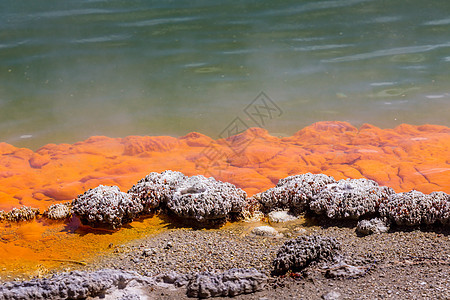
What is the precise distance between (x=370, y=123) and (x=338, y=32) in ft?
9.05

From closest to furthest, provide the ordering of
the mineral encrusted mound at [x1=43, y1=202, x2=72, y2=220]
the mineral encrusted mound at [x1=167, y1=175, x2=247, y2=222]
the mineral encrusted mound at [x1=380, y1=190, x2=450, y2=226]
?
the mineral encrusted mound at [x1=380, y1=190, x2=450, y2=226] → the mineral encrusted mound at [x1=167, y1=175, x2=247, y2=222] → the mineral encrusted mound at [x1=43, y1=202, x2=72, y2=220]

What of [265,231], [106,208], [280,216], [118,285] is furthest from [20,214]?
[280,216]

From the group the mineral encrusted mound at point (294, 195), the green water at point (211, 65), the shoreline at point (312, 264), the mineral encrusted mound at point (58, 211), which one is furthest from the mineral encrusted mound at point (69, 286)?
the green water at point (211, 65)

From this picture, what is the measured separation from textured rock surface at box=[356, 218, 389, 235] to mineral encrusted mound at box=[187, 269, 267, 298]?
110cm

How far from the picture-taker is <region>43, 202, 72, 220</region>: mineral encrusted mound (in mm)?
4984

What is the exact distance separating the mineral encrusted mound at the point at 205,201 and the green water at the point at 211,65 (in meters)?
3.40

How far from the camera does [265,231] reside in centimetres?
440

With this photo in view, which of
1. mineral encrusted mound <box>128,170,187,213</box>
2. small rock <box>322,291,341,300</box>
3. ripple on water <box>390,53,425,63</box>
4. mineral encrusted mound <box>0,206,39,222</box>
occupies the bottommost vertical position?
small rock <box>322,291,341,300</box>

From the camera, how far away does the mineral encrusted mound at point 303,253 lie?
3.74m

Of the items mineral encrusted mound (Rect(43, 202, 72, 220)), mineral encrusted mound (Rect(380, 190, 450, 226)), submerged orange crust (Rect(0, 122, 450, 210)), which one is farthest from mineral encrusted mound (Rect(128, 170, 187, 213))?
mineral encrusted mound (Rect(380, 190, 450, 226))

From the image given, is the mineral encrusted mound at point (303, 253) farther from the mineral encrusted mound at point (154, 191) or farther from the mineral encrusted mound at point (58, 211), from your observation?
the mineral encrusted mound at point (58, 211)

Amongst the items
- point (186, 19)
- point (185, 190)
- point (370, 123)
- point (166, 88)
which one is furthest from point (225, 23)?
point (185, 190)

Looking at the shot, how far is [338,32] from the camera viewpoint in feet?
32.7

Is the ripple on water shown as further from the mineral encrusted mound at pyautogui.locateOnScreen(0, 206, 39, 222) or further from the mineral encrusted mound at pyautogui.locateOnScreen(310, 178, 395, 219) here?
the mineral encrusted mound at pyautogui.locateOnScreen(0, 206, 39, 222)
